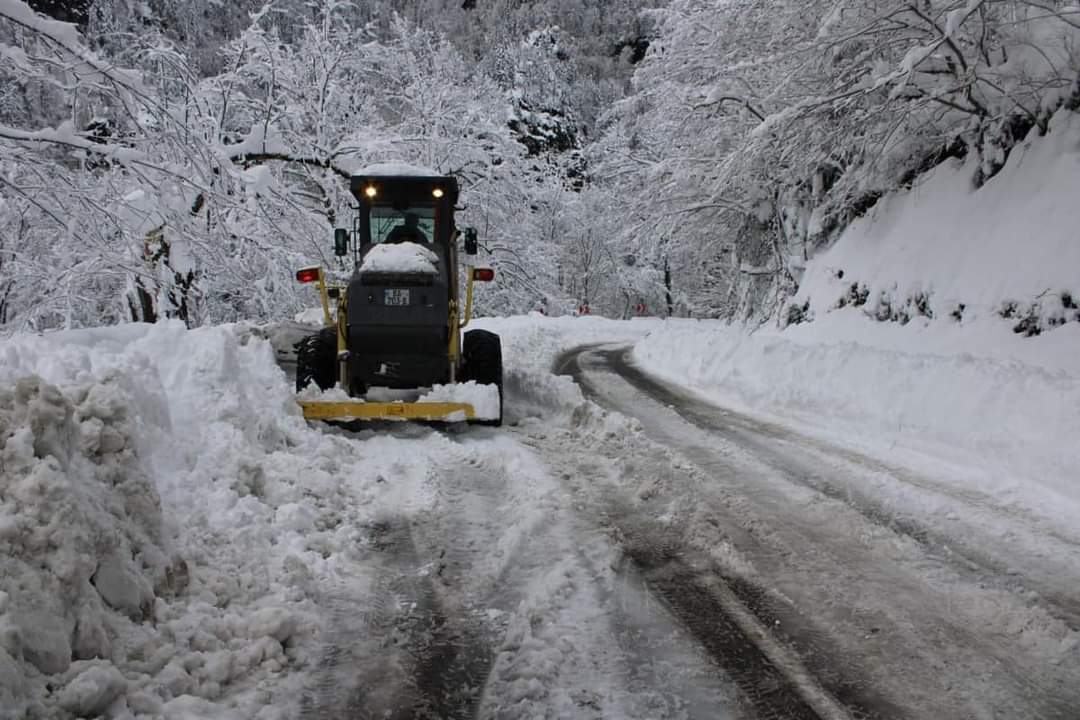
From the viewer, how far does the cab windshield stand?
9180mm

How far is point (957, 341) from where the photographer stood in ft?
29.1

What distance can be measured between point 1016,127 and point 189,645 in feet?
38.0

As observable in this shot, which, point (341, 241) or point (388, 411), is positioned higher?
point (341, 241)

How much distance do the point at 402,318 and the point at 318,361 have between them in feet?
3.90

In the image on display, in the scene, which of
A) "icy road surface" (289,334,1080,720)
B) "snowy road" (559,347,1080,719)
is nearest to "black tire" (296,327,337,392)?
"icy road surface" (289,334,1080,720)

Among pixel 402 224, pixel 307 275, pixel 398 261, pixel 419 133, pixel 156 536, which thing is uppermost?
pixel 419 133

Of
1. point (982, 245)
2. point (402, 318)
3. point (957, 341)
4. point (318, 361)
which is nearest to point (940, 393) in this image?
point (957, 341)

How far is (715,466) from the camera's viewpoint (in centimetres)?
637

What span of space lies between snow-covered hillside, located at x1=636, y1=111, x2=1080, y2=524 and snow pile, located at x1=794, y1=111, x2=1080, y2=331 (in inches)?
0.7

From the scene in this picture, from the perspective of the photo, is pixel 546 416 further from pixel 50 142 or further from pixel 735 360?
pixel 50 142

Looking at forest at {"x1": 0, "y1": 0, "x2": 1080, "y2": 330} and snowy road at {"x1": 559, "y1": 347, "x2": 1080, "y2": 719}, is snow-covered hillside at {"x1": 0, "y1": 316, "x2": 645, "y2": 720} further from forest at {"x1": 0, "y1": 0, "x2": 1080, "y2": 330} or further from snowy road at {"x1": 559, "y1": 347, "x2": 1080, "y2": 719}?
snowy road at {"x1": 559, "y1": 347, "x2": 1080, "y2": 719}

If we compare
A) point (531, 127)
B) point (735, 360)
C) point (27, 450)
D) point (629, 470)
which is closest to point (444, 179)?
point (629, 470)

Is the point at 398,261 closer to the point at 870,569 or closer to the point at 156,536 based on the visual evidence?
the point at 156,536

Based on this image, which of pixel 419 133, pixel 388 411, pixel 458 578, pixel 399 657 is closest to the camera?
pixel 399 657
